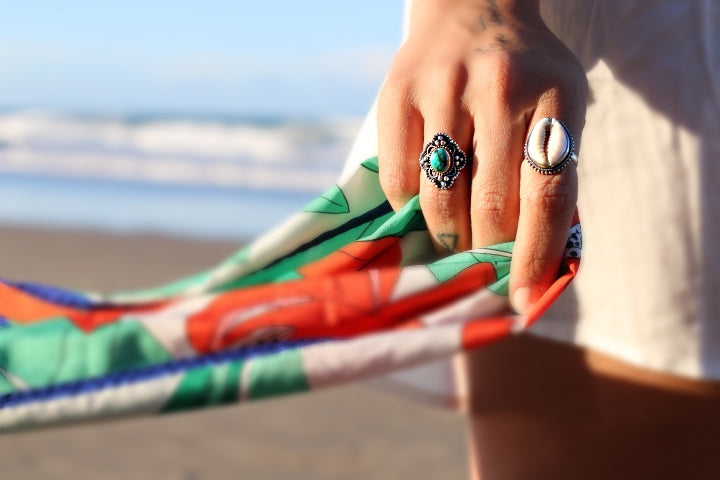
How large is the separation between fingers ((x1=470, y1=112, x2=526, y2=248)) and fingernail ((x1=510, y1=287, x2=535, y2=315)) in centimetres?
6

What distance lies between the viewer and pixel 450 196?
2.54 feet

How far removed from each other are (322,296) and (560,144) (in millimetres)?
261

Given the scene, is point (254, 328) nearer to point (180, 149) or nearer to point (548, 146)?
point (548, 146)

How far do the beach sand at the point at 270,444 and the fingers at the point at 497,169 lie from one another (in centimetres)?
167

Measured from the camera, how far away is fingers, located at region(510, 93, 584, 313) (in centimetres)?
74

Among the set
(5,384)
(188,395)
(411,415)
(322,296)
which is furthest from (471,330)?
(411,415)

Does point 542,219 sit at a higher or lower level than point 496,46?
lower

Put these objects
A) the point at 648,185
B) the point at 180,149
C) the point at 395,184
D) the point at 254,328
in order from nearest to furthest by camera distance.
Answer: the point at 254,328 < the point at 395,184 < the point at 648,185 < the point at 180,149

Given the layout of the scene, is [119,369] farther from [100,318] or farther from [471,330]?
[471,330]

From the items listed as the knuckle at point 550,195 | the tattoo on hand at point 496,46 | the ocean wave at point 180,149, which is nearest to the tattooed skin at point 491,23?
the tattoo on hand at point 496,46

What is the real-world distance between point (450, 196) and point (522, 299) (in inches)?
4.7

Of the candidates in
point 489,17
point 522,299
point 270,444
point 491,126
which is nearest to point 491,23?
point 489,17

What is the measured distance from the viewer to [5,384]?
0.69 m

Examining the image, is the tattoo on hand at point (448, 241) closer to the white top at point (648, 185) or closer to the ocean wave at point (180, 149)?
the white top at point (648, 185)
